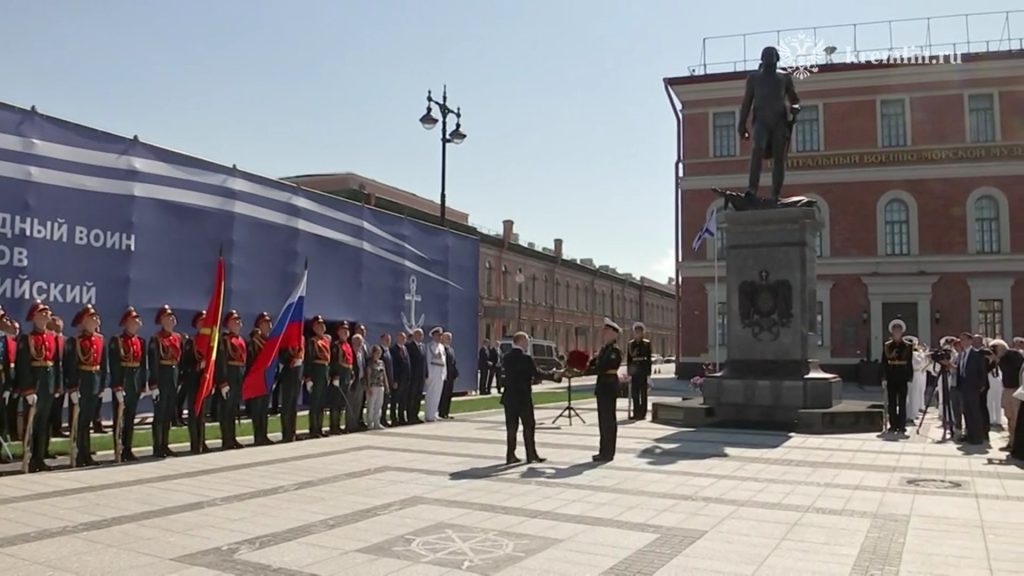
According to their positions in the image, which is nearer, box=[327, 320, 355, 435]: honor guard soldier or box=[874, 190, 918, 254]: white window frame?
box=[327, 320, 355, 435]: honor guard soldier

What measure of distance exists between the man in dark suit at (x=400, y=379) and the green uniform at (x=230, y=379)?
4.14 meters

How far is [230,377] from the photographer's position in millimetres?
12883

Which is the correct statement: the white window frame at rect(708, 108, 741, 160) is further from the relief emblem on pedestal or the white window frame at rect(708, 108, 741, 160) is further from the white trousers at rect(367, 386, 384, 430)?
the white trousers at rect(367, 386, 384, 430)

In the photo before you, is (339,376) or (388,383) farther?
(388,383)

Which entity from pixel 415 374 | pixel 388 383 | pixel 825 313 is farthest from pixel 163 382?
pixel 825 313

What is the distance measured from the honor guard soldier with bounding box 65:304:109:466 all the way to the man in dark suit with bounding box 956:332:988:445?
43.8ft

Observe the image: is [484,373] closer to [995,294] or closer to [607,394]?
[607,394]

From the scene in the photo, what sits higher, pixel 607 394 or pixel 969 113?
pixel 969 113

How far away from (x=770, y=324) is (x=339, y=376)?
825 cm

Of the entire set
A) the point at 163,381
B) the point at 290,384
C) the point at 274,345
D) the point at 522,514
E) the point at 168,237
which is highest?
the point at 168,237

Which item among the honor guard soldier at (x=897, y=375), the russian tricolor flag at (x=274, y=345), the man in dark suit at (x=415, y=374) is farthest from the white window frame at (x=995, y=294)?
the russian tricolor flag at (x=274, y=345)

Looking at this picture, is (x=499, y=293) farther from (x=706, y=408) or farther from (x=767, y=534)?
(x=767, y=534)

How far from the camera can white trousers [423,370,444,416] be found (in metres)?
17.5

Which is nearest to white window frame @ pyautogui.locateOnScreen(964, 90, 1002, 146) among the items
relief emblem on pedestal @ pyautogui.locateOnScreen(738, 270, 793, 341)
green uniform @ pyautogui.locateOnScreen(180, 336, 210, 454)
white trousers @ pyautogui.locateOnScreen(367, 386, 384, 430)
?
relief emblem on pedestal @ pyautogui.locateOnScreen(738, 270, 793, 341)
